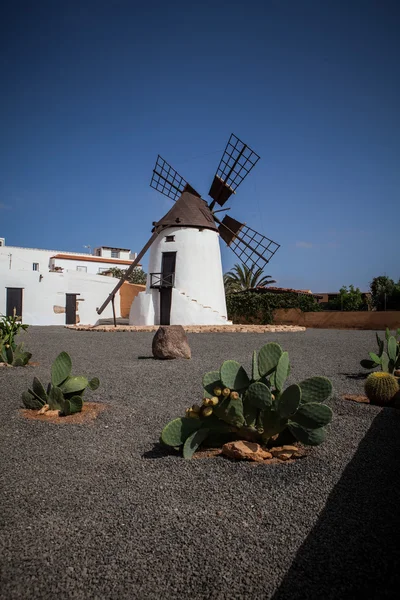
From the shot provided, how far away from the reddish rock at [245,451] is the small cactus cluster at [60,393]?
2.04 m

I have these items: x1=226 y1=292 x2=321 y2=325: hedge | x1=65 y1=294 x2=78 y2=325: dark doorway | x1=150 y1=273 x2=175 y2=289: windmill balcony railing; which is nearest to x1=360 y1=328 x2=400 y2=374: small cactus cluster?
x1=150 y1=273 x2=175 y2=289: windmill balcony railing

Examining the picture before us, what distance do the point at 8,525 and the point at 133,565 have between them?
876 mm

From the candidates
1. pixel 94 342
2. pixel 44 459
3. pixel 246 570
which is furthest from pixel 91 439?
pixel 94 342

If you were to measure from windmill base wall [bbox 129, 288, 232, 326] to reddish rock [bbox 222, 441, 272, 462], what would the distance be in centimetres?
1591

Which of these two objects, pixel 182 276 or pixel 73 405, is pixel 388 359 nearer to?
pixel 73 405

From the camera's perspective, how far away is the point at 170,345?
31.8 feet

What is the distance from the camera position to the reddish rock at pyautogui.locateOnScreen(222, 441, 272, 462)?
3.55m

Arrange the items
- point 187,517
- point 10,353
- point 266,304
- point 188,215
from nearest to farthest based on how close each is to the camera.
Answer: point 187,517, point 10,353, point 188,215, point 266,304

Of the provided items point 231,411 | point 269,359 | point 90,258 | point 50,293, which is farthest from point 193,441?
point 90,258

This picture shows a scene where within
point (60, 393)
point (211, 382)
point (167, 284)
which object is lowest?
point (60, 393)

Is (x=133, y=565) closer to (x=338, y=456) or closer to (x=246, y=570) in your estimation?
(x=246, y=570)

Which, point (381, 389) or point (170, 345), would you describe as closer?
point (381, 389)

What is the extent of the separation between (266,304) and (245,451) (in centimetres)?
2054

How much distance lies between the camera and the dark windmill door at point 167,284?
20156 mm
